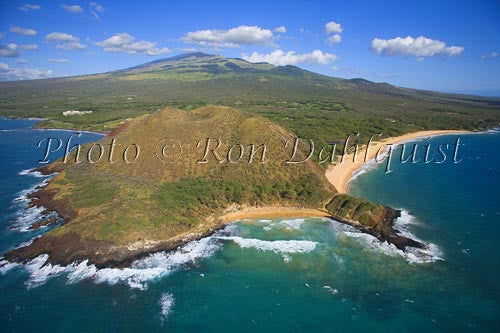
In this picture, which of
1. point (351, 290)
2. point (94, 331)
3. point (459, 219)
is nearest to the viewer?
point (94, 331)

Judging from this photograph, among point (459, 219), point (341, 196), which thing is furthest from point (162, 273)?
point (459, 219)

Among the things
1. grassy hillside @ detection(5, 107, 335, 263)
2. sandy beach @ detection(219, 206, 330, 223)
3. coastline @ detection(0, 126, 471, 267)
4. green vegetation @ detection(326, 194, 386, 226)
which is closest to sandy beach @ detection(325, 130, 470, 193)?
coastline @ detection(0, 126, 471, 267)

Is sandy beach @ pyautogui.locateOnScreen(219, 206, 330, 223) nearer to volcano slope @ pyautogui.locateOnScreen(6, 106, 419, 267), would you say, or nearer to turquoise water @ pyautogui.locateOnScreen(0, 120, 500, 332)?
volcano slope @ pyautogui.locateOnScreen(6, 106, 419, 267)

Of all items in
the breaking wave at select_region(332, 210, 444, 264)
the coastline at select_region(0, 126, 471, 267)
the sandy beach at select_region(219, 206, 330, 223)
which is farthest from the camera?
the sandy beach at select_region(219, 206, 330, 223)

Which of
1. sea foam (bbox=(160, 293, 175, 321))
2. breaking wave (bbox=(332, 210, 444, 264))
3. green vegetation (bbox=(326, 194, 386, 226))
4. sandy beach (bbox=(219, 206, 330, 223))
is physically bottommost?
sea foam (bbox=(160, 293, 175, 321))

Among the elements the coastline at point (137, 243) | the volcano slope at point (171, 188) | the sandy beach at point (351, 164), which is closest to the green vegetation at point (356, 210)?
the volcano slope at point (171, 188)

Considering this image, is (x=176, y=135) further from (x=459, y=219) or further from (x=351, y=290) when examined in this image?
(x=459, y=219)
